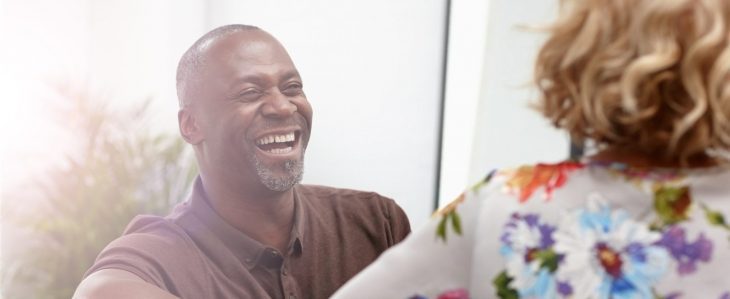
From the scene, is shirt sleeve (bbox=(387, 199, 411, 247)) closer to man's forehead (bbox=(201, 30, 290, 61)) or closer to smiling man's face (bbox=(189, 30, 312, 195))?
smiling man's face (bbox=(189, 30, 312, 195))

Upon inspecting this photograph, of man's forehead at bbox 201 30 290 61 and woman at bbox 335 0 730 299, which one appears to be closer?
woman at bbox 335 0 730 299

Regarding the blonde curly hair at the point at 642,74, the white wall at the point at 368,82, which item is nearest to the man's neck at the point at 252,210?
the white wall at the point at 368,82

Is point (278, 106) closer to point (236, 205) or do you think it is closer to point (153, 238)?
point (236, 205)

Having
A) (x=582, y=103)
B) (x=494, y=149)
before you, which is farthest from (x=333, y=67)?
(x=582, y=103)

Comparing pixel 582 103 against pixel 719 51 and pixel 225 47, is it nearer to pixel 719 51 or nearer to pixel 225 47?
pixel 719 51

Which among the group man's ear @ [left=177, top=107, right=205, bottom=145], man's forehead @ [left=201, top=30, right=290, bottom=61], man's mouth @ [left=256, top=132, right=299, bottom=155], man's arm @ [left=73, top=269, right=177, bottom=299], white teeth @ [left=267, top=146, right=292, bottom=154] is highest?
man's forehead @ [left=201, top=30, right=290, bottom=61]

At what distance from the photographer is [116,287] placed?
140 centimetres

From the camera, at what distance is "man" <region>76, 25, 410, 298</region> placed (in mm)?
1455

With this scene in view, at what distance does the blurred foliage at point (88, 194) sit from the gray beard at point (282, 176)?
0.11m

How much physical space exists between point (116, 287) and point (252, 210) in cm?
23

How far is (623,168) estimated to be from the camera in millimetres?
1001

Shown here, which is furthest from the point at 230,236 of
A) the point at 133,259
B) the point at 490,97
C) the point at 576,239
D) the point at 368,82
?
the point at 490,97

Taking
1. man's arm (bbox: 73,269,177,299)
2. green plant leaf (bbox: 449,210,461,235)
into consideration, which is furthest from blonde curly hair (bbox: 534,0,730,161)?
man's arm (bbox: 73,269,177,299)

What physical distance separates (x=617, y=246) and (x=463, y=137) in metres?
1.08
